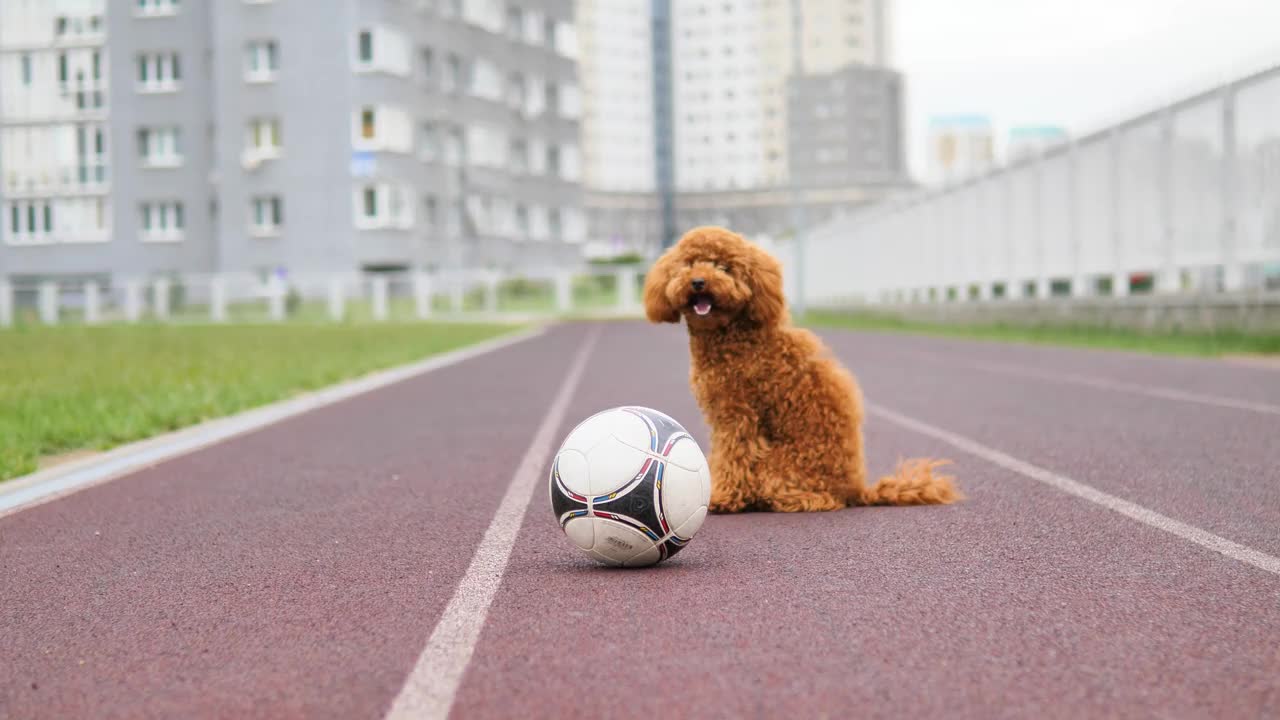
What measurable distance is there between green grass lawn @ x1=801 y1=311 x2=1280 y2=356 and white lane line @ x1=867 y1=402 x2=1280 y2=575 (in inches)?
375

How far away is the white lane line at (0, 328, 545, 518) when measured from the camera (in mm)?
7222

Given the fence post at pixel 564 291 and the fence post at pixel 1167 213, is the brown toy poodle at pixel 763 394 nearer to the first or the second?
the fence post at pixel 1167 213

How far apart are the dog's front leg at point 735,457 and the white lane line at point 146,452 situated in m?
3.60

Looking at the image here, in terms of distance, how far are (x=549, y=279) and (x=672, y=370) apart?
133ft

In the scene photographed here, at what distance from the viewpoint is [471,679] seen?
3459 mm

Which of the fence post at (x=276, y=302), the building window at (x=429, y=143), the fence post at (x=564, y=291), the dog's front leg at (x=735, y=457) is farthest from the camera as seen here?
→ the building window at (x=429, y=143)

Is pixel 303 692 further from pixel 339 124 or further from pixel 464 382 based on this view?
pixel 339 124

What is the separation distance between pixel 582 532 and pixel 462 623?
0.86 meters

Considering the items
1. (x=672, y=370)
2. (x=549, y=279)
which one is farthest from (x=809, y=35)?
(x=672, y=370)

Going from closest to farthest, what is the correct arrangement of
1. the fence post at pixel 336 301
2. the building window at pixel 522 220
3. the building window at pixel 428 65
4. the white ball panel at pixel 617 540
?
the white ball panel at pixel 617 540, the fence post at pixel 336 301, the building window at pixel 428 65, the building window at pixel 522 220

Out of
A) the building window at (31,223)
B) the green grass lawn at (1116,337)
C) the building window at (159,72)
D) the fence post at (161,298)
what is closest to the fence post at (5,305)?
the fence post at (161,298)

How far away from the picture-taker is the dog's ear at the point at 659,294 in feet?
18.7

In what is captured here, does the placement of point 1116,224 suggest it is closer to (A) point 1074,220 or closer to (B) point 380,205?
(A) point 1074,220

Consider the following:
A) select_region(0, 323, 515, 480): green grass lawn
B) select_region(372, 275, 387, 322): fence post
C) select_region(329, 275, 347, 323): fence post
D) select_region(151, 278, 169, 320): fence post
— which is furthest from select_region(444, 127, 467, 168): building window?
select_region(0, 323, 515, 480): green grass lawn
